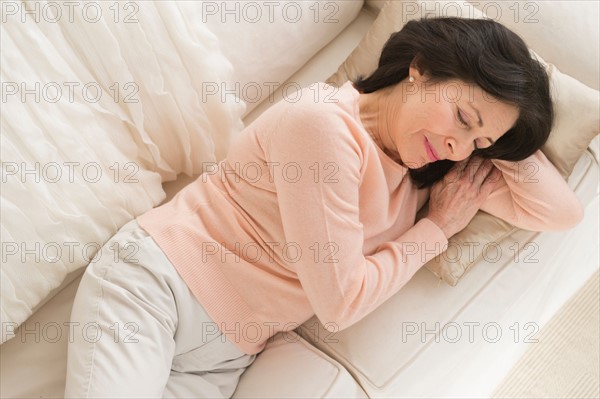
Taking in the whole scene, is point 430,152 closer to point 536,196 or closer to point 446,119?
point 446,119

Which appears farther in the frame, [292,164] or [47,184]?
[47,184]

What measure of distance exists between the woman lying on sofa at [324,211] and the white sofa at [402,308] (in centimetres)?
9

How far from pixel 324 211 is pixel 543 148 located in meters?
0.53

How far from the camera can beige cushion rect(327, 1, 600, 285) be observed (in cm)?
126

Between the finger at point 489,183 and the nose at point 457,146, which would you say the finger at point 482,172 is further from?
the nose at point 457,146

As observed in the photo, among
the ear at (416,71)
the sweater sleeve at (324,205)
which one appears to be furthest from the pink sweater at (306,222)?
the ear at (416,71)

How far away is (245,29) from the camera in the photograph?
4.66ft

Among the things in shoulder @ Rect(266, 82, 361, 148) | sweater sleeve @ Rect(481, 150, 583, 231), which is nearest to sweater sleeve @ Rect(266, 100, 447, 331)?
shoulder @ Rect(266, 82, 361, 148)

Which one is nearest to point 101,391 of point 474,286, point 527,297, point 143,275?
point 143,275

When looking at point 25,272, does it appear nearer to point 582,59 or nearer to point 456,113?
point 456,113

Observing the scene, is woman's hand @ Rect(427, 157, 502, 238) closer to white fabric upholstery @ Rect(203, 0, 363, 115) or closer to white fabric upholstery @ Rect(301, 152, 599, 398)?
white fabric upholstery @ Rect(301, 152, 599, 398)

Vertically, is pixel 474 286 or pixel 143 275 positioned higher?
pixel 143 275

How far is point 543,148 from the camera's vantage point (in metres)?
1.31

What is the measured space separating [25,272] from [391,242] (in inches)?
29.3
